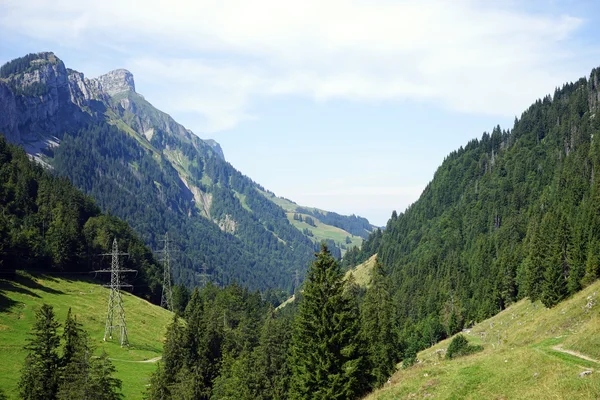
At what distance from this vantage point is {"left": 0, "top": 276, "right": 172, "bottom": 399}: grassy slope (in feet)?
200

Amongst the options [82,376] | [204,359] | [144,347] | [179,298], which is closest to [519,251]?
[204,359]

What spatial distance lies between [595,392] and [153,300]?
128732mm

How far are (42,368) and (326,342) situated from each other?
28276 mm

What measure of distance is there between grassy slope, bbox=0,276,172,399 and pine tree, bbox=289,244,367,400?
106 ft

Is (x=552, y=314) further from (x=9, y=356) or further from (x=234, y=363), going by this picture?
(x=9, y=356)

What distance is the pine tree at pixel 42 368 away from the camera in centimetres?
4341

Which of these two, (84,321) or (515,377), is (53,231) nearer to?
(84,321)

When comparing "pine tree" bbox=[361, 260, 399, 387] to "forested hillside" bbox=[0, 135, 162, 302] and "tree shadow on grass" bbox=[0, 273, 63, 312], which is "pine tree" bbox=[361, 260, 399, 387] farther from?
"forested hillside" bbox=[0, 135, 162, 302]

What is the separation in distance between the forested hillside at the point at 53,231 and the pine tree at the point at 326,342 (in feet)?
258

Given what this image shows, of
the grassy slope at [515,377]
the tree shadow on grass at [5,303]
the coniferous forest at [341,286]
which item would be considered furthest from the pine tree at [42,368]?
the tree shadow on grass at [5,303]

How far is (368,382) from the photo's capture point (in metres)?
38.1

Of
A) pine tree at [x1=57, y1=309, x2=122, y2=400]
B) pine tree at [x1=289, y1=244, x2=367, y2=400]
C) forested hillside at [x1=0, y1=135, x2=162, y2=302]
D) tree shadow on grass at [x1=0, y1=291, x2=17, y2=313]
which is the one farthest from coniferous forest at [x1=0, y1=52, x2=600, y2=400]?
tree shadow on grass at [x1=0, y1=291, x2=17, y2=313]

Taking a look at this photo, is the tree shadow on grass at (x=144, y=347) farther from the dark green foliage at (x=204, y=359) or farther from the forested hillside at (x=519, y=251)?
the forested hillside at (x=519, y=251)

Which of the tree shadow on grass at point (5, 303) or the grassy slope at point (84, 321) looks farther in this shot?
the tree shadow on grass at point (5, 303)
